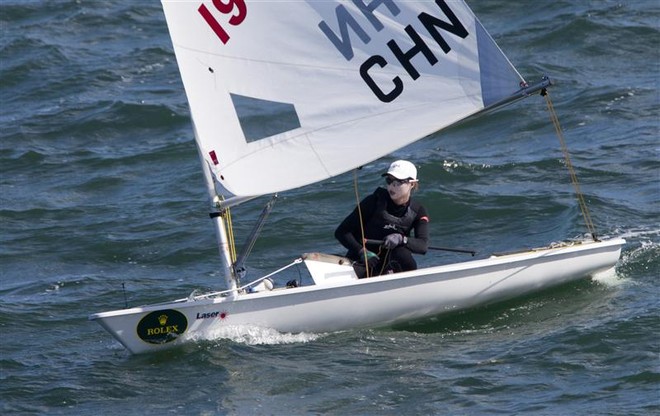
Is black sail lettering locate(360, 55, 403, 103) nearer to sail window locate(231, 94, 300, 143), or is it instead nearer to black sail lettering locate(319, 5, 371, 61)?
black sail lettering locate(319, 5, 371, 61)

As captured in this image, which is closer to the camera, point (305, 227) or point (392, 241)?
point (392, 241)

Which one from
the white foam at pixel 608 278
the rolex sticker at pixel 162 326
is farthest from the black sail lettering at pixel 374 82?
the white foam at pixel 608 278

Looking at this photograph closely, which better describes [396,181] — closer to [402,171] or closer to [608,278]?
[402,171]

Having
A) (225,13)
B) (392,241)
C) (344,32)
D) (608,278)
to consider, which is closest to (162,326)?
(392,241)

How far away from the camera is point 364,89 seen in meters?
8.89

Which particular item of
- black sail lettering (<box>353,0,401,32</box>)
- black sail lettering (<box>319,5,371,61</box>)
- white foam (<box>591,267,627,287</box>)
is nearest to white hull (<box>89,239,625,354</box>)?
white foam (<box>591,267,627,287</box>)

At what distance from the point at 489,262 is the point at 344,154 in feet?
4.47

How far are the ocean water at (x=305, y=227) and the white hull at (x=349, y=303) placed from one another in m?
0.12

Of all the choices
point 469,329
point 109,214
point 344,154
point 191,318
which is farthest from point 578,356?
point 109,214

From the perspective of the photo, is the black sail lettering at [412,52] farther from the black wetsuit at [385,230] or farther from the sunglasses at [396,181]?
the black wetsuit at [385,230]

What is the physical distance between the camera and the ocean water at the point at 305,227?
814cm

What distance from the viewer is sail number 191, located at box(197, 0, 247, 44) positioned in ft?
28.6

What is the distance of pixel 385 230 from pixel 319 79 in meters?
1.24

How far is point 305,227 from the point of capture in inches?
476
